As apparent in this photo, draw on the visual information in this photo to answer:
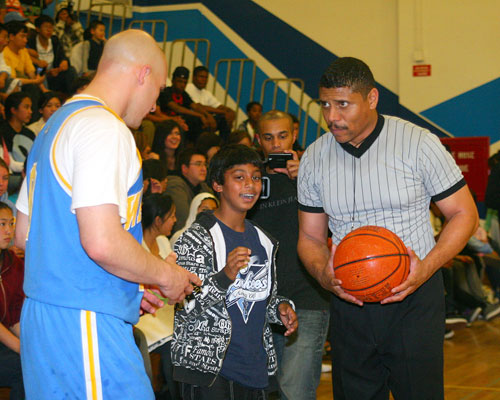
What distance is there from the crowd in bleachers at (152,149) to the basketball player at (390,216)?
182 centimetres

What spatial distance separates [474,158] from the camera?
500 inches

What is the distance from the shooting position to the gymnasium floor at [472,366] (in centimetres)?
597

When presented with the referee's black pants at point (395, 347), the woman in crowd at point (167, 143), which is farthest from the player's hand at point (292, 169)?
the woman in crowd at point (167, 143)

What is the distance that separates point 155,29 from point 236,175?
13330 millimetres

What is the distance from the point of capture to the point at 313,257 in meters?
3.68

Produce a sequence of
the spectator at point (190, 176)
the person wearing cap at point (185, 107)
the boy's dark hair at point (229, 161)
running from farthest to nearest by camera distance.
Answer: the person wearing cap at point (185, 107) → the spectator at point (190, 176) → the boy's dark hair at point (229, 161)

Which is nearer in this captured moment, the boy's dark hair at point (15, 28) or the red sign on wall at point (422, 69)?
the boy's dark hair at point (15, 28)

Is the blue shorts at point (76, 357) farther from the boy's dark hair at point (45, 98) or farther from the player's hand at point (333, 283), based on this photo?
the boy's dark hair at point (45, 98)

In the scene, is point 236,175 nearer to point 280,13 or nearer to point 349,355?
point 349,355

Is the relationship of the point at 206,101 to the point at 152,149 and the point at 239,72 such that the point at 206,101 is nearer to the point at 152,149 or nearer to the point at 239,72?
the point at 239,72

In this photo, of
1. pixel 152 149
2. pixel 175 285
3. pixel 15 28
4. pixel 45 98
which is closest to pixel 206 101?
pixel 152 149

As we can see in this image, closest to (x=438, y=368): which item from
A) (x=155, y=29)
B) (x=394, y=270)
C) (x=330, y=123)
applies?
(x=394, y=270)

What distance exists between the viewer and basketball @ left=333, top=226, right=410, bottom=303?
314 cm

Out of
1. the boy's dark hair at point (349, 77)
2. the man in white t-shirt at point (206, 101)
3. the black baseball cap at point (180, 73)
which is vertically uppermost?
the black baseball cap at point (180, 73)
